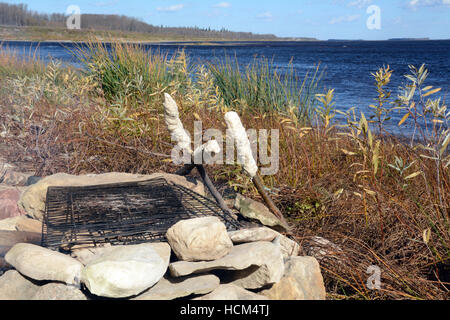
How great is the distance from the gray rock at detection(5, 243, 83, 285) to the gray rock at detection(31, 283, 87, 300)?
3cm

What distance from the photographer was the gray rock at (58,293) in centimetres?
198

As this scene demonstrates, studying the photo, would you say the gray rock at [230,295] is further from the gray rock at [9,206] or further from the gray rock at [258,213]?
the gray rock at [9,206]

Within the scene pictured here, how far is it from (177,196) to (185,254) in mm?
916

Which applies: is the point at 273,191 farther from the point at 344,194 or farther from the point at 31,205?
the point at 31,205

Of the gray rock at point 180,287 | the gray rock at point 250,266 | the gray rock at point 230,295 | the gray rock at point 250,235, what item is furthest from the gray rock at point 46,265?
the gray rock at point 250,235

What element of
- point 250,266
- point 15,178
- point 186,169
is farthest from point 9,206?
point 250,266

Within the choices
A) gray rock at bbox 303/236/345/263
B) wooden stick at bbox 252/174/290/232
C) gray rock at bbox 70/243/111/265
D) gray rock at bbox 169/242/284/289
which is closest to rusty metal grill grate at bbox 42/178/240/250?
gray rock at bbox 70/243/111/265

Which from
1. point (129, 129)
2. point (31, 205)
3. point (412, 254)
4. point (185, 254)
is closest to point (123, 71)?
point (129, 129)

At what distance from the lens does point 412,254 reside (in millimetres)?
2682

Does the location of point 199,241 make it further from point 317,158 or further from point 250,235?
point 317,158

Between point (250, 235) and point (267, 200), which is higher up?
point (267, 200)

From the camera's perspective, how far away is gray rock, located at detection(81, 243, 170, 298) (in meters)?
1.93

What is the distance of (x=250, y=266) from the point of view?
7.28 ft

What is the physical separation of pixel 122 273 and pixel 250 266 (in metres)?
0.66
